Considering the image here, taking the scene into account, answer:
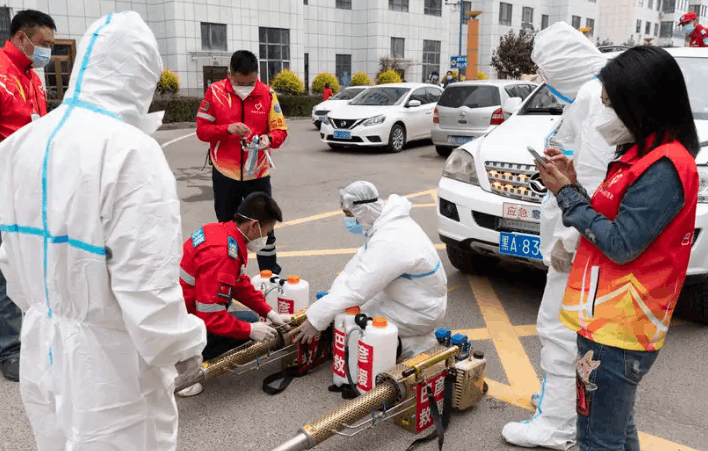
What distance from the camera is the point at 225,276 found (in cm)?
327

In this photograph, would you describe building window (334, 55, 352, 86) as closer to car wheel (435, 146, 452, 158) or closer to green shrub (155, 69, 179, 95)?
green shrub (155, 69, 179, 95)

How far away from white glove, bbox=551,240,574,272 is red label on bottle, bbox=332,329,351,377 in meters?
1.24

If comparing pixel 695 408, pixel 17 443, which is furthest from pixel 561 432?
pixel 17 443

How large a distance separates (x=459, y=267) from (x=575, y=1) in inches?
2051

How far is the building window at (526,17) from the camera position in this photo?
4725 cm

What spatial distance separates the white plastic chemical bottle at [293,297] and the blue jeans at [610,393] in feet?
7.24

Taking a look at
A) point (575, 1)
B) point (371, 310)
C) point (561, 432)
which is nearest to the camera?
point (561, 432)

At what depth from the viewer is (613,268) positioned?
200 cm

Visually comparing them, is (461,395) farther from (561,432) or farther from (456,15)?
(456,15)

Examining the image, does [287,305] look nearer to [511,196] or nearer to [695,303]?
[511,196]

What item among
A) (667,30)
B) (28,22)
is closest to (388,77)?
→ (28,22)

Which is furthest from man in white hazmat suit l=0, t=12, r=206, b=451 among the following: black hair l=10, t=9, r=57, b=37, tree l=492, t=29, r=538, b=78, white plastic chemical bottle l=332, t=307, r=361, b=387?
tree l=492, t=29, r=538, b=78

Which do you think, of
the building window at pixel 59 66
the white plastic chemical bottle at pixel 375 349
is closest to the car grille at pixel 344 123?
the white plastic chemical bottle at pixel 375 349

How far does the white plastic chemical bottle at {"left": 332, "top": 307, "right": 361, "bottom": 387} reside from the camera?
3.34 metres
